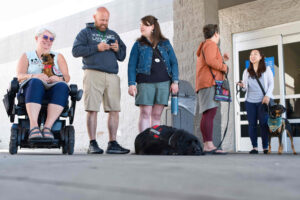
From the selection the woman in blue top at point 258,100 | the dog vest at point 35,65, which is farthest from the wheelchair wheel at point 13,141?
the woman in blue top at point 258,100

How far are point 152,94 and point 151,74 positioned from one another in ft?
0.61

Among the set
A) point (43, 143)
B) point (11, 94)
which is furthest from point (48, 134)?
point (11, 94)

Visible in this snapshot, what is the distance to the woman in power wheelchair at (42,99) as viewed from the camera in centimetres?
302

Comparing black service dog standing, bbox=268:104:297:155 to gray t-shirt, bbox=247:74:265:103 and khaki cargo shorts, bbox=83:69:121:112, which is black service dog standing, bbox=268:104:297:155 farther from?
khaki cargo shorts, bbox=83:69:121:112

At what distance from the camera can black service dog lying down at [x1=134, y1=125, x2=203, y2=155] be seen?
2.78 m

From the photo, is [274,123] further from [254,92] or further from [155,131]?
[155,131]

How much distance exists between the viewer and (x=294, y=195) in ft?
2.32

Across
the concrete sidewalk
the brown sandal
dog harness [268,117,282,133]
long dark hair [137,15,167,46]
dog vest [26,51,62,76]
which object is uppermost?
long dark hair [137,15,167,46]

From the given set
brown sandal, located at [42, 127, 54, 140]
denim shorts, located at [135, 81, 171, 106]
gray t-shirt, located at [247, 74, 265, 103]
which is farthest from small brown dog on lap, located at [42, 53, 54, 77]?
gray t-shirt, located at [247, 74, 265, 103]

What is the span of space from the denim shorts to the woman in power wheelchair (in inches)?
21.4

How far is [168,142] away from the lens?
2803 mm

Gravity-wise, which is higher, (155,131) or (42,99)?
(42,99)

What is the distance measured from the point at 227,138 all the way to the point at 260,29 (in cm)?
182

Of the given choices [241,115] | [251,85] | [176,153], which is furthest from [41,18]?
[176,153]
